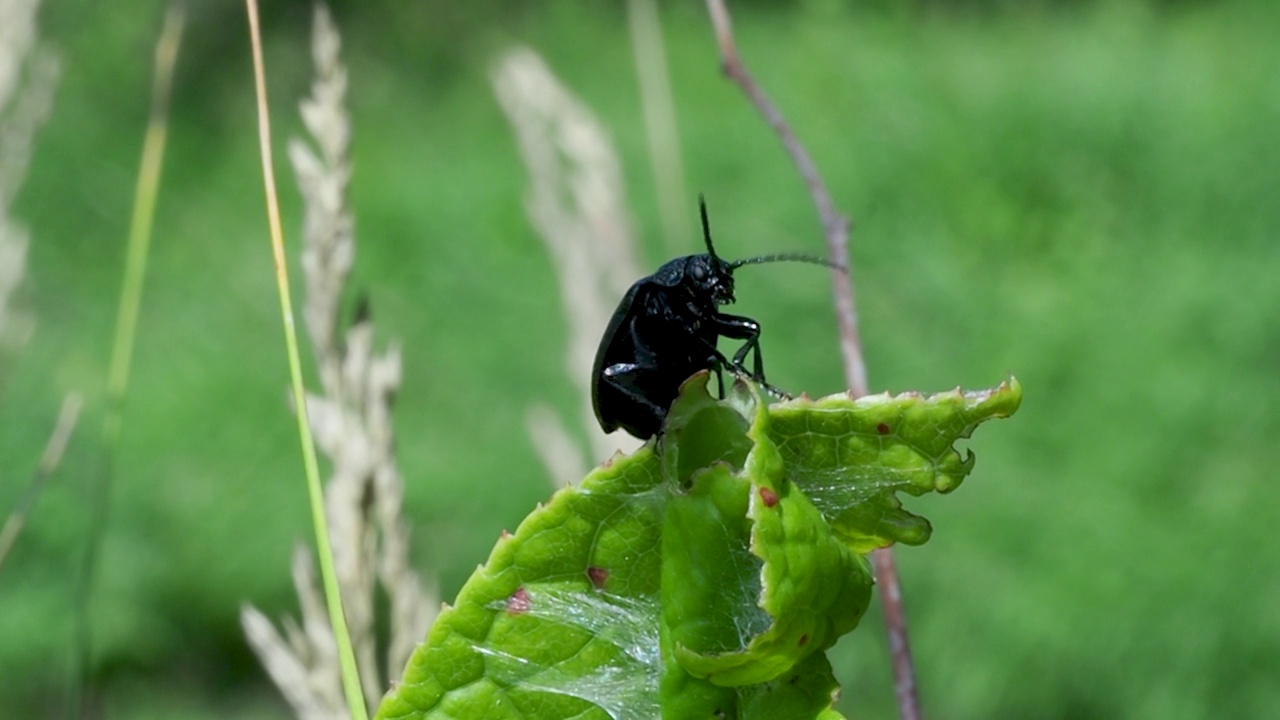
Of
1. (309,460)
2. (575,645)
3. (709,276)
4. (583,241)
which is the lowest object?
(575,645)

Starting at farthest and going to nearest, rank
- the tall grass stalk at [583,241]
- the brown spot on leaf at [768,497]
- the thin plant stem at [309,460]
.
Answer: the tall grass stalk at [583,241] → the thin plant stem at [309,460] → the brown spot on leaf at [768,497]

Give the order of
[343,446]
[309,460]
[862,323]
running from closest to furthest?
[309,460], [343,446], [862,323]

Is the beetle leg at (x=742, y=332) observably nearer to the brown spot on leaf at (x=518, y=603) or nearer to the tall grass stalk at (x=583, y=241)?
the brown spot on leaf at (x=518, y=603)

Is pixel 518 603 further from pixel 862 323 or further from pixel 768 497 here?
pixel 862 323

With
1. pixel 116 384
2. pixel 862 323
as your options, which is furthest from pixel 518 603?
pixel 862 323

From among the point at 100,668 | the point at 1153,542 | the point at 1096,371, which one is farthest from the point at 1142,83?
the point at 100,668

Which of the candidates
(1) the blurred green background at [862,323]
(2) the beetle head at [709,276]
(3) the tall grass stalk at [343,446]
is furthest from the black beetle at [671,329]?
(1) the blurred green background at [862,323]

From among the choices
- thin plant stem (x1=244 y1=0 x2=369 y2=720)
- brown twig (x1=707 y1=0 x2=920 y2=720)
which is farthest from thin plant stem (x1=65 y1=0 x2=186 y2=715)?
brown twig (x1=707 y1=0 x2=920 y2=720)
